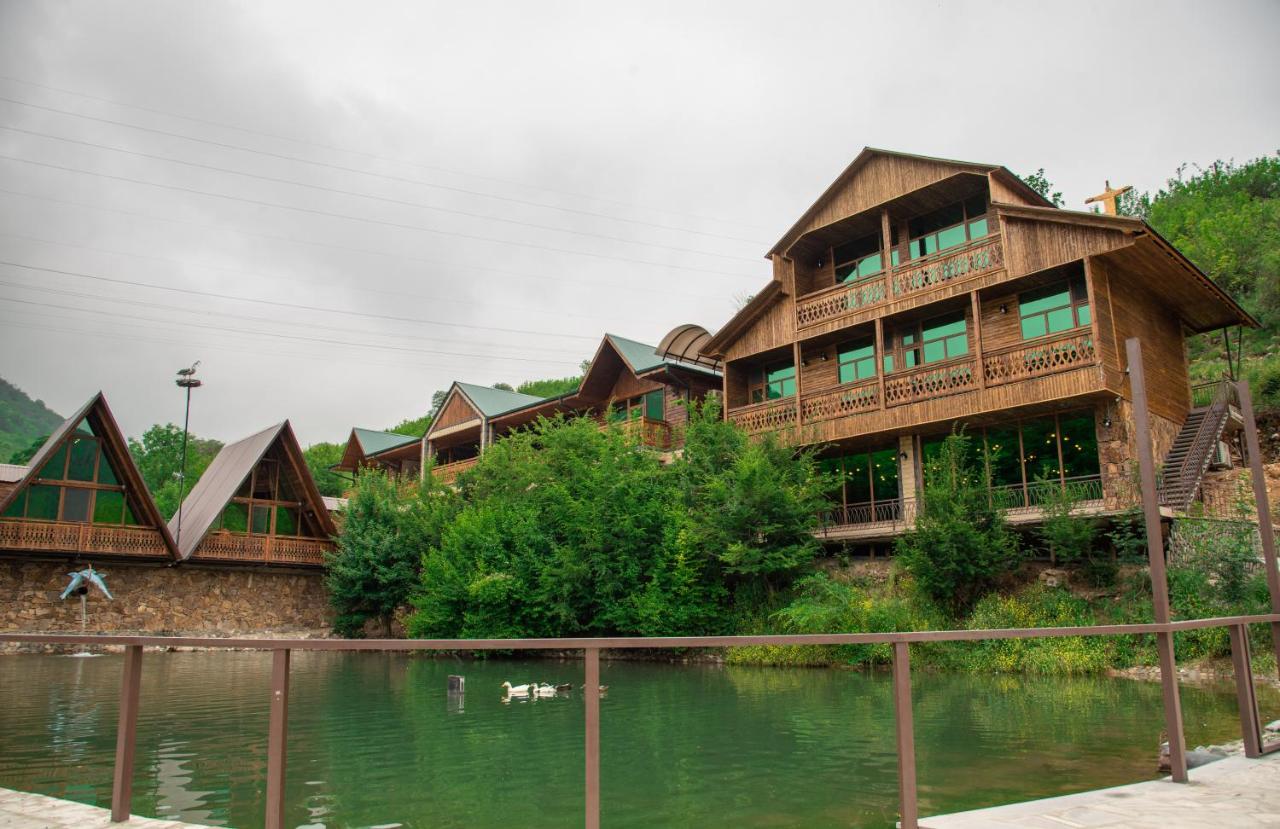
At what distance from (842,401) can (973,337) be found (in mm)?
3546

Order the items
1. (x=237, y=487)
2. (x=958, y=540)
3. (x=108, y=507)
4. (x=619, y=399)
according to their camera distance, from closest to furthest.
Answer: (x=958, y=540) < (x=108, y=507) < (x=237, y=487) < (x=619, y=399)

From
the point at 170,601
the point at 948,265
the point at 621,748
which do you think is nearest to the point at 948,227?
the point at 948,265

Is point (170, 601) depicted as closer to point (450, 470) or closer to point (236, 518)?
point (236, 518)

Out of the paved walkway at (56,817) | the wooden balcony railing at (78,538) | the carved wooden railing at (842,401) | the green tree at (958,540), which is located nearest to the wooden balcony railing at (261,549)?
the wooden balcony railing at (78,538)

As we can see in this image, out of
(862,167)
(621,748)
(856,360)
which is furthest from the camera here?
(856,360)

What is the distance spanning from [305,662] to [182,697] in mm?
9827

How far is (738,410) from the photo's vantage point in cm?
2495

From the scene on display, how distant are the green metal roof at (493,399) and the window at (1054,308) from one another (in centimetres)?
1828

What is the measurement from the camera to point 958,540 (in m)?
17.6

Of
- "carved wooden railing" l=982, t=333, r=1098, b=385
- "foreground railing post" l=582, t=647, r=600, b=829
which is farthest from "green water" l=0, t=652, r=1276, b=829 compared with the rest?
"carved wooden railing" l=982, t=333, r=1098, b=385

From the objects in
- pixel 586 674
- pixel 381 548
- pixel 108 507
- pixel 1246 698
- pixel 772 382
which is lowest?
pixel 1246 698

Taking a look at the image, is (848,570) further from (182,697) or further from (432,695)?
(182,697)

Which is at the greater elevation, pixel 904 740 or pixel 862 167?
pixel 862 167

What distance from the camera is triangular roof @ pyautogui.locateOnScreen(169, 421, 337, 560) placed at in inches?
1164
